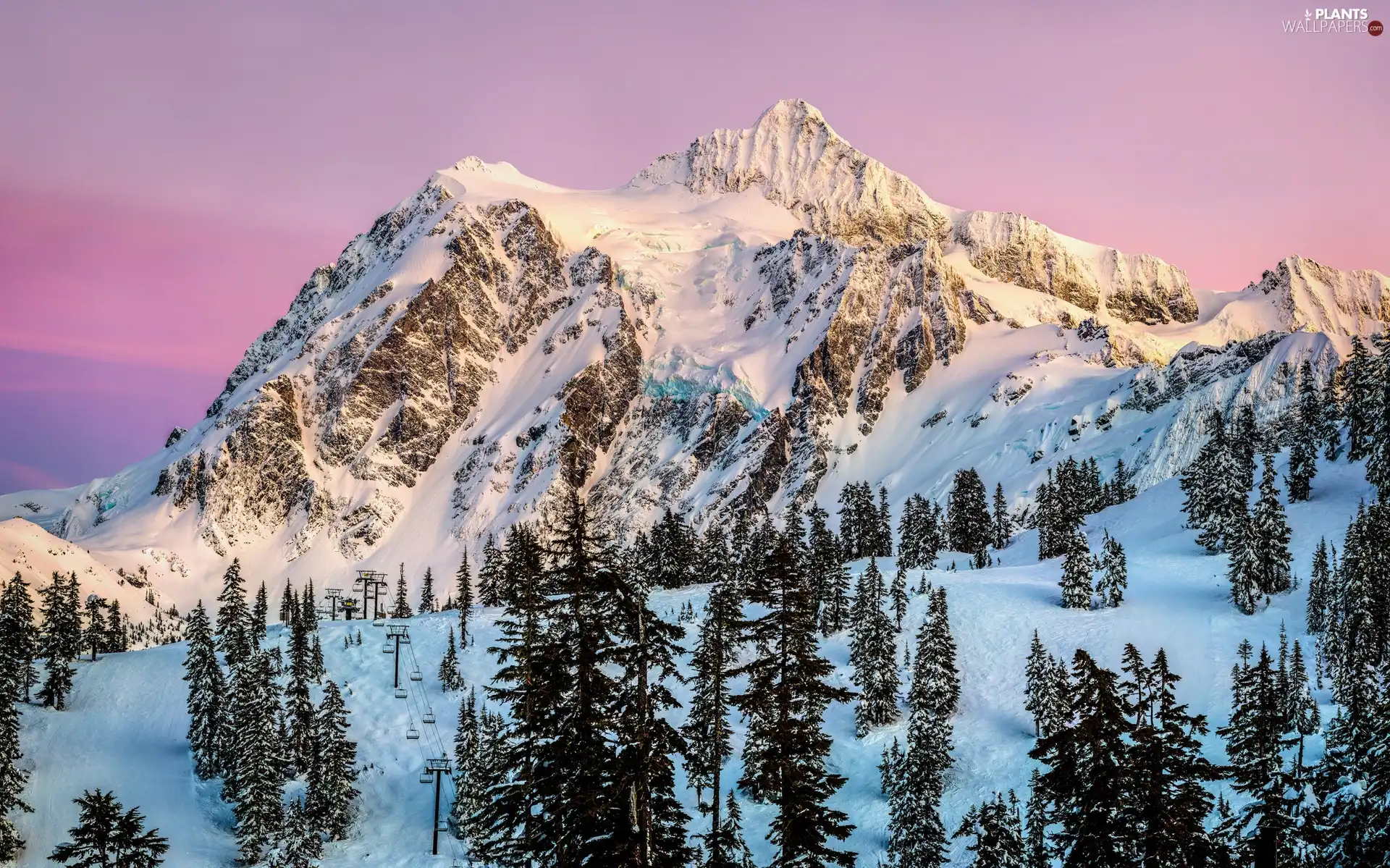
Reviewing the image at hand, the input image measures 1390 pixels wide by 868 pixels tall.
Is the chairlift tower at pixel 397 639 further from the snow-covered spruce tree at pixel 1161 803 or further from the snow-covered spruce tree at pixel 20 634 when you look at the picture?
the snow-covered spruce tree at pixel 1161 803

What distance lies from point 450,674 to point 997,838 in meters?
62.9

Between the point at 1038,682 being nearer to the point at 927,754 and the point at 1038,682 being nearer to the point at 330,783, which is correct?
the point at 927,754

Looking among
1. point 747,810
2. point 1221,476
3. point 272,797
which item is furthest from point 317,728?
point 1221,476

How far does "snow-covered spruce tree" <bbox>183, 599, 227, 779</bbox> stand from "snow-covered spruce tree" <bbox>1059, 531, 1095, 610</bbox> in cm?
6929

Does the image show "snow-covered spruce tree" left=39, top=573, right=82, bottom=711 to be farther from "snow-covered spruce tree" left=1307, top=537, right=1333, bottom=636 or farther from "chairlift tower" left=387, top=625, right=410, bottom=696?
"snow-covered spruce tree" left=1307, top=537, right=1333, bottom=636

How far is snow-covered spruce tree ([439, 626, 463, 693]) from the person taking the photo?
88.1 m

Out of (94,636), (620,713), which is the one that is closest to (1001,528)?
(94,636)

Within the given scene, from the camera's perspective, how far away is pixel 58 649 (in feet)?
283

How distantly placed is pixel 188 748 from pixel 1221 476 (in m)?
94.7

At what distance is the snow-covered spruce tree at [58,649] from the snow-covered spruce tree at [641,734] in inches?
3299

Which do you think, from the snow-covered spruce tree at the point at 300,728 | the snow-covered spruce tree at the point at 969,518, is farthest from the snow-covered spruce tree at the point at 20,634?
the snow-covered spruce tree at the point at 969,518

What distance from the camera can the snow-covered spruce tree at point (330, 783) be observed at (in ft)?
218

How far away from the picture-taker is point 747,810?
6494 cm

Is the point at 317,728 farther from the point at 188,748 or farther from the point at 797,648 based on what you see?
the point at 797,648
